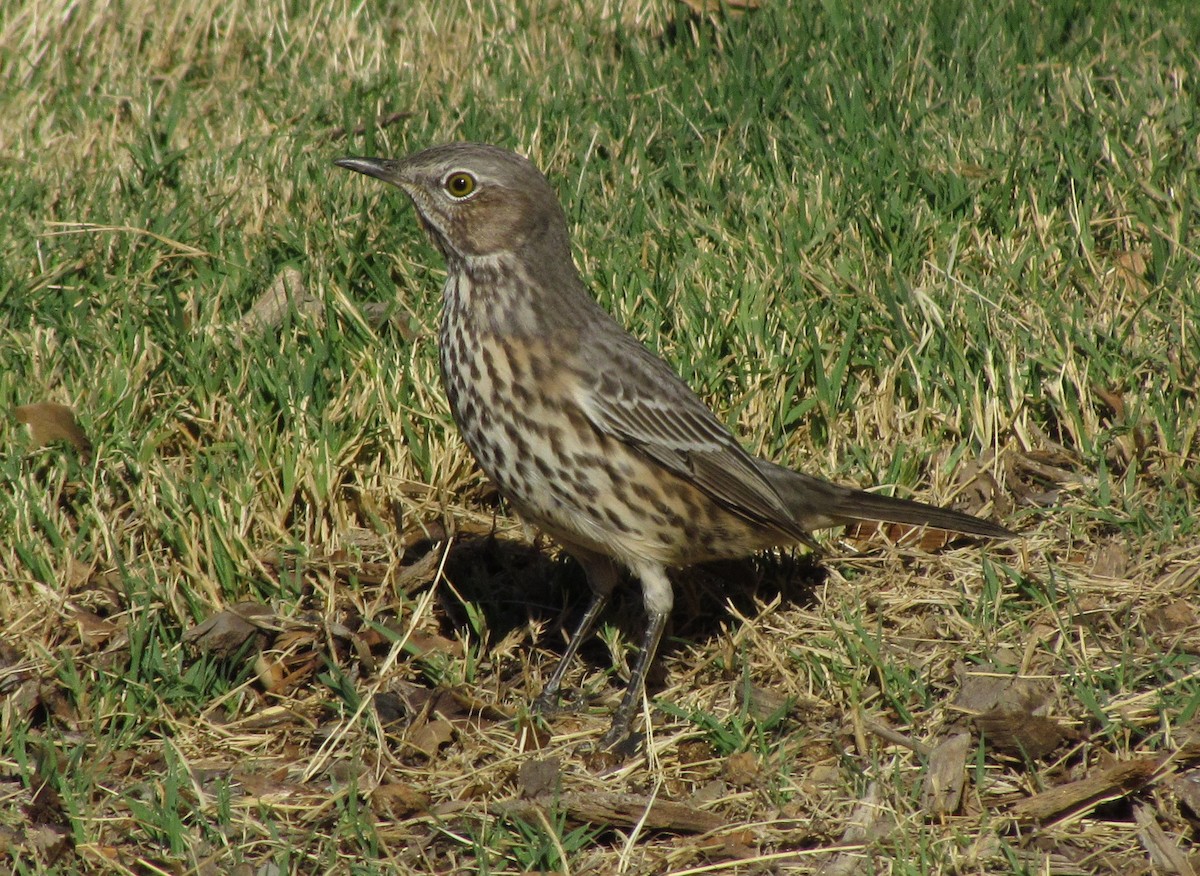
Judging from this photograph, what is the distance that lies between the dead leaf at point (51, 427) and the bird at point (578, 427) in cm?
154

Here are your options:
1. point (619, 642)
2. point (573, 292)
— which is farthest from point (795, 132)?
point (619, 642)

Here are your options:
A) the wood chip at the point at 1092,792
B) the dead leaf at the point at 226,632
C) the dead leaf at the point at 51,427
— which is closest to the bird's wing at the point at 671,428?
the wood chip at the point at 1092,792

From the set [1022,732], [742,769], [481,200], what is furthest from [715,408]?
[1022,732]

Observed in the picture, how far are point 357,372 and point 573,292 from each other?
4.05 ft

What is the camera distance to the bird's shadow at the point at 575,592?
588 cm

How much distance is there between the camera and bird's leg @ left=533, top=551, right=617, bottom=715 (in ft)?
18.3

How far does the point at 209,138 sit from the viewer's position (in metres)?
8.30

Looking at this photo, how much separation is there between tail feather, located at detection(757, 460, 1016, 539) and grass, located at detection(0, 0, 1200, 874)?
20 cm

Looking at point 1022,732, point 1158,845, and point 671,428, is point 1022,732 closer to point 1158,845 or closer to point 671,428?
point 1158,845

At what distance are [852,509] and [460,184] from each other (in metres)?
1.87

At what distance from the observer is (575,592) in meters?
6.14

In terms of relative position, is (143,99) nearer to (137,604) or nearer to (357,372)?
(357,372)

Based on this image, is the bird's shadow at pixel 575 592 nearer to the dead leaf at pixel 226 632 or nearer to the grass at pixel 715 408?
the grass at pixel 715 408

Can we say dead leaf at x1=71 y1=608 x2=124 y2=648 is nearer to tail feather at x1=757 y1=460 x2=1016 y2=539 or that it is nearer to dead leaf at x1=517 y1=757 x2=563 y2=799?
dead leaf at x1=517 y1=757 x2=563 y2=799
